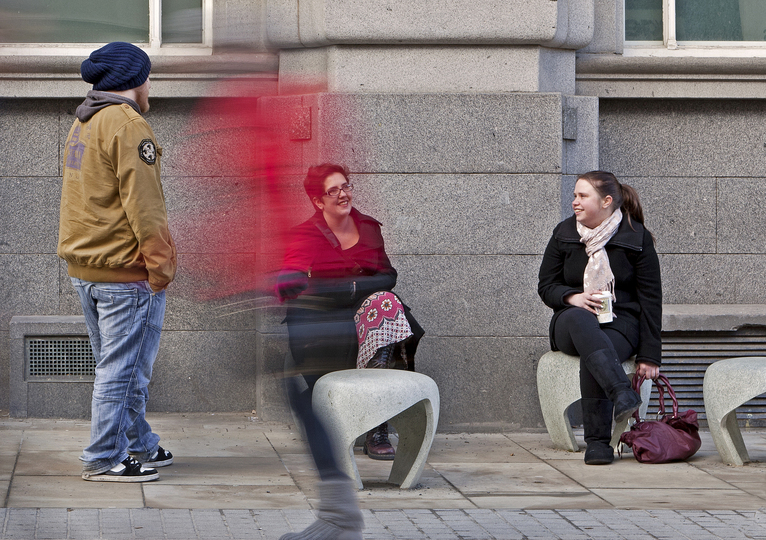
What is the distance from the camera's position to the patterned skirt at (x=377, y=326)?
5.72m

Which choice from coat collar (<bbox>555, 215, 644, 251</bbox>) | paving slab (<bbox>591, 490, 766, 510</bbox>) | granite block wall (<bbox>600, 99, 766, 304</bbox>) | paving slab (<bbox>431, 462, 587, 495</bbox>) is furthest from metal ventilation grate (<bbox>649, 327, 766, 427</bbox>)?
paving slab (<bbox>591, 490, 766, 510</bbox>)

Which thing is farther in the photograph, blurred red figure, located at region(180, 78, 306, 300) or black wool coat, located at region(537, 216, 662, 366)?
black wool coat, located at region(537, 216, 662, 366)

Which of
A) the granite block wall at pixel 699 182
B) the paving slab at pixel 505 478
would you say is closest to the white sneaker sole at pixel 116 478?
the paving slab at pixel 505 478

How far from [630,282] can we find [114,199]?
2.94m

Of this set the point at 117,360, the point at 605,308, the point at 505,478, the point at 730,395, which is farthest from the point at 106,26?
the point at 730,395

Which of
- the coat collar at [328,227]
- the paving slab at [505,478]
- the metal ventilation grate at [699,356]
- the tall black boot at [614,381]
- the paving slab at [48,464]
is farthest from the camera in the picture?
the metal ventilation grate at [699,356]

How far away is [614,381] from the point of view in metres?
5.71

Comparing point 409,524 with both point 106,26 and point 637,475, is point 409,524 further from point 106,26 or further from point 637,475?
point 106,26

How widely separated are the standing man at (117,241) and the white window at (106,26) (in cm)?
230

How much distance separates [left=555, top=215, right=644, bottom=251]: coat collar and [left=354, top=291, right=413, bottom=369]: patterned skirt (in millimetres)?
1132

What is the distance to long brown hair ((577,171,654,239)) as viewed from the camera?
6070 mm

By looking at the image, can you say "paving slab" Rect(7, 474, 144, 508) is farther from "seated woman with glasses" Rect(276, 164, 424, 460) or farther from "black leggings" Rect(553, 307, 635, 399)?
"black leggings" Rect(553, 307, 635, 399)

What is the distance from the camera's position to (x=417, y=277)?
22.4ft

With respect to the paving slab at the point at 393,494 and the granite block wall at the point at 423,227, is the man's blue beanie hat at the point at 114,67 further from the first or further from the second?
the paving slab at the point at 393,494
